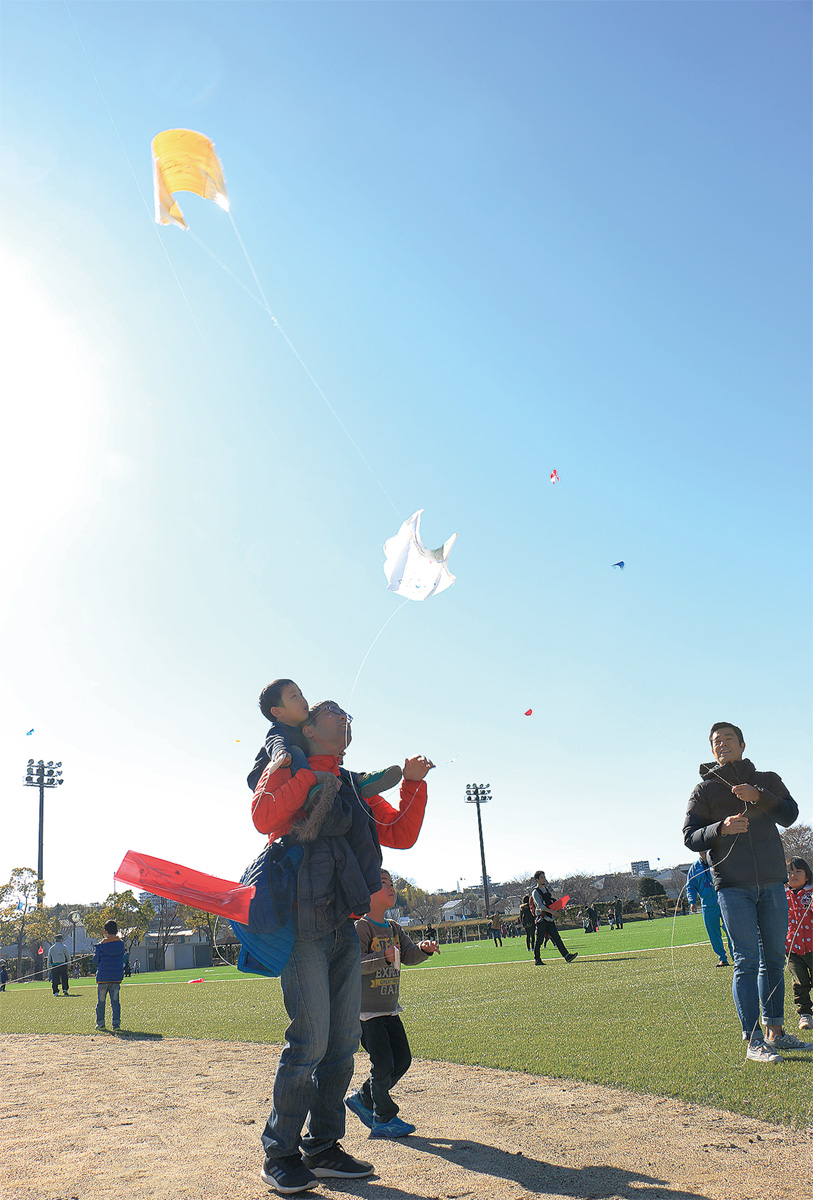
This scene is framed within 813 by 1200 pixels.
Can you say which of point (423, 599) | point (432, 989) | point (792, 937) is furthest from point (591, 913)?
point (423, 599)

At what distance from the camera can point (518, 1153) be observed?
3.32 metres

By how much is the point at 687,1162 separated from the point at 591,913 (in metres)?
33.7

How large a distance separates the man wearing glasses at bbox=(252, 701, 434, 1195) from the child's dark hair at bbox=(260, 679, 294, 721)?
38 centimetres

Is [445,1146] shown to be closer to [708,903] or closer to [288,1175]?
[288,1175]

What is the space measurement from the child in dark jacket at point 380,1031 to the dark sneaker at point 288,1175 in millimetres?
894

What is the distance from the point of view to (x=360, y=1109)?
158 inches

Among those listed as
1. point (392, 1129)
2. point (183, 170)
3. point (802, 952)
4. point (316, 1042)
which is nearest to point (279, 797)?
point (316, 1042)

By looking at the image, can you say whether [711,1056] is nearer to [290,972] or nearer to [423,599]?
[290,972]

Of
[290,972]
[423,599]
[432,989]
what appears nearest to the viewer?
[290,972]

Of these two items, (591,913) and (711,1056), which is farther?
(591,913)

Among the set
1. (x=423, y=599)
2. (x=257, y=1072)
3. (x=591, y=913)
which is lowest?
(x=591, y=913)

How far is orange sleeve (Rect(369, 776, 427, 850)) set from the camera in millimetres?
3758

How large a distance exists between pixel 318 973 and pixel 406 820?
0.80 metres

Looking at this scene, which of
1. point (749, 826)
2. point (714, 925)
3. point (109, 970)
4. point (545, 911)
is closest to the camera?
point (749, 826)
